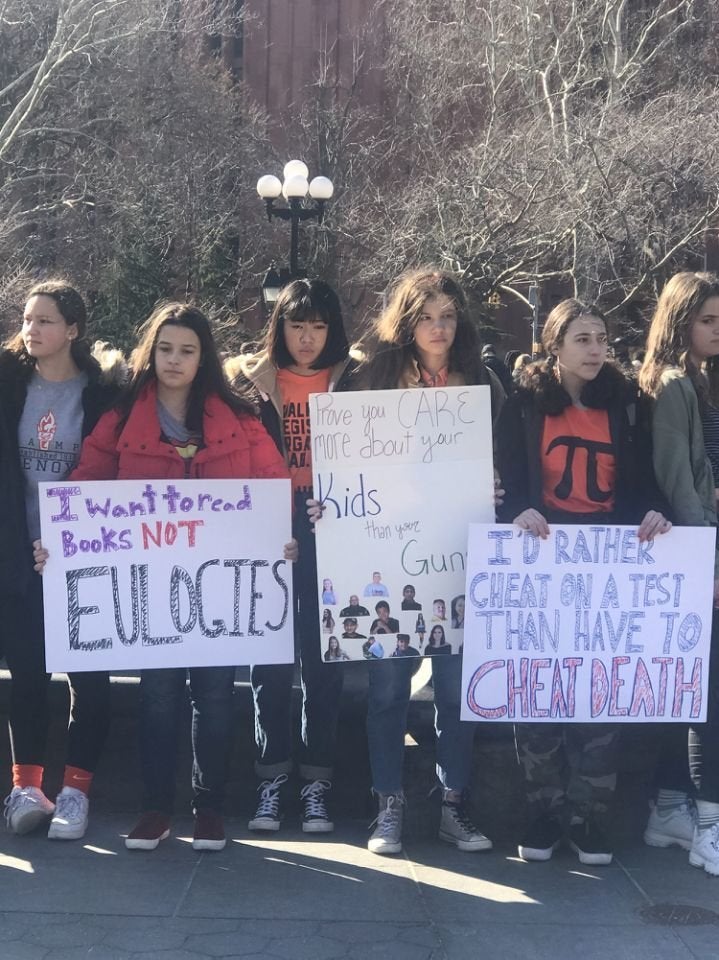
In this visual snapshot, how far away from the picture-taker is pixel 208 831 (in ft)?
12.5

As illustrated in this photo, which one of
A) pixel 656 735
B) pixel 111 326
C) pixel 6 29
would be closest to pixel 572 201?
pixel 111 326

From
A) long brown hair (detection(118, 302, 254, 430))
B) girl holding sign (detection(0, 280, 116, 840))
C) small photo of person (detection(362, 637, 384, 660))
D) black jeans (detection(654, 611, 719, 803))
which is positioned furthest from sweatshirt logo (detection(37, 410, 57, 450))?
black jeans (detection(654, 611, 719, 803))

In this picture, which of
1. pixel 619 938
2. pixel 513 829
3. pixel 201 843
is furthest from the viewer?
pixel 513 829

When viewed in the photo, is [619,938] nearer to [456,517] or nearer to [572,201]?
[456,517]

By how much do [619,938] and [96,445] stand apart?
223 centimetres

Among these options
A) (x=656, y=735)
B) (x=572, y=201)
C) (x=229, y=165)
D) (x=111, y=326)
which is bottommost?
(x=656, y=735)

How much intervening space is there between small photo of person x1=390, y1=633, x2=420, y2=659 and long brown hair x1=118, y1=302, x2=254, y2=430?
0.91 meters

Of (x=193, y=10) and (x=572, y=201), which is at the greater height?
(x=193, y=10)

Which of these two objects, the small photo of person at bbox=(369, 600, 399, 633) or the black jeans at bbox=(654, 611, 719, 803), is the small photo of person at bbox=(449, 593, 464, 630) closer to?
the small photo of person at bbox=(369, 600, 399, 633)

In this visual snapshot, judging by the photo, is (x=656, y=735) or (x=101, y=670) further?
(x=656, y=735)

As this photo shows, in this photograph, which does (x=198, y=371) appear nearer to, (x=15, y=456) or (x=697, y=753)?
(x=15, y=456)

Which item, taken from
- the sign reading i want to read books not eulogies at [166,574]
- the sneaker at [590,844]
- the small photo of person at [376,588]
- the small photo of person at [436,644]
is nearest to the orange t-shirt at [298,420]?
the sign reading i want to read books not eulogies at [166,574]

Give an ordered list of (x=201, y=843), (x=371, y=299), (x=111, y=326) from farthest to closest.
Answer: (x=371, y=299) < (x=111, y=326) < (x=201, y=843)

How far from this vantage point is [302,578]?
13.0 ft
